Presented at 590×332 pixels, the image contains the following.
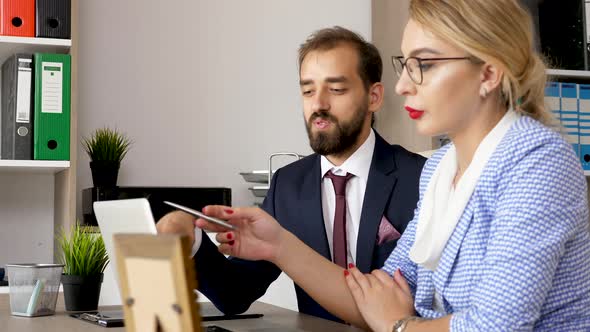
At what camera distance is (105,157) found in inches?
118

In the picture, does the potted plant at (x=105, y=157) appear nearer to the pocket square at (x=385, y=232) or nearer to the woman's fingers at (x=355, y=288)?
the pocket square at (x=385, y=232)

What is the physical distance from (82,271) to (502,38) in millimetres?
1030

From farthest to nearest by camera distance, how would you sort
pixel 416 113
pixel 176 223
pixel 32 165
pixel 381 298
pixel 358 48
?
pixel 32 165 < pixel 358 48 < pixel 381 298 < pixel 416 113 < pixel 176 223

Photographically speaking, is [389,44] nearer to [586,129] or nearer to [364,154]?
[586,129]

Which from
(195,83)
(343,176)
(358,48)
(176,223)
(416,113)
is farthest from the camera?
(195,83)

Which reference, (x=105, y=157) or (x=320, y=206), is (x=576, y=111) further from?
(x=105, y=157)

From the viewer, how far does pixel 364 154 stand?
7.32 ft

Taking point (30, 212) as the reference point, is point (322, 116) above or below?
above

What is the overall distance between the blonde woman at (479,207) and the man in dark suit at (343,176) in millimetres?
392

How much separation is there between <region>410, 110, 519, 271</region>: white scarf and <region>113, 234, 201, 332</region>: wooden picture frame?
70 centimetres

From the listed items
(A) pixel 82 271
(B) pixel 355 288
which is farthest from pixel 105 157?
(B) pixel 355 288

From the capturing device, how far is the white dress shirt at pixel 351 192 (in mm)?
2137

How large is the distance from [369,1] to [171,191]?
1308 mm

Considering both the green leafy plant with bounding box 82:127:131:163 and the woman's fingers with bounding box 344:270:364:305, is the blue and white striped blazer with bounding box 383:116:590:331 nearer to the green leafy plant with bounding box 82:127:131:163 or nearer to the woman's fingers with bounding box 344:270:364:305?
the woman's fingers with bounding box 344:270:364:305
